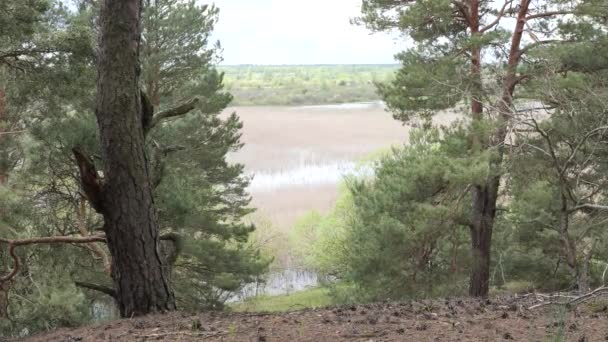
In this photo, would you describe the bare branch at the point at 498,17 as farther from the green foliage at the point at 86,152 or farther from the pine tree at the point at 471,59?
the green foliage at the point at 86,152

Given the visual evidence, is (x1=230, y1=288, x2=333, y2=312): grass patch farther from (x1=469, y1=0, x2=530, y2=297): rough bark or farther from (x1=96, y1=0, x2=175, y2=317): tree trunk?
(x1=96, y1=0, x2=175, y2=317): tree trunk

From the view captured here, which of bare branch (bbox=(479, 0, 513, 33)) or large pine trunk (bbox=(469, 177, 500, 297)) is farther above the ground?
bare branch (bbox=(479, 0, 513, 33))

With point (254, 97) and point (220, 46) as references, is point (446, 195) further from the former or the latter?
point (254, 97)

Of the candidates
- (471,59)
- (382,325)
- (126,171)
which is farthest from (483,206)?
(126,171)

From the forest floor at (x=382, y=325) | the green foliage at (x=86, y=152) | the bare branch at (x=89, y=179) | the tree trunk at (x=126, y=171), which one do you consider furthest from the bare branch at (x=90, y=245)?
the forest floor at (x=382, y=325)

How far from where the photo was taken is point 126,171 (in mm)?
4059

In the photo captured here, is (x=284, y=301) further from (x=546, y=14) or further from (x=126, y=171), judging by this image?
(x=126, y=171)

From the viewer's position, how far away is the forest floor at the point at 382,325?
303cm

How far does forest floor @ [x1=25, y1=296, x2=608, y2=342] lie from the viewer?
303 centimetres

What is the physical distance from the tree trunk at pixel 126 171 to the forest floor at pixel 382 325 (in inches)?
16.2

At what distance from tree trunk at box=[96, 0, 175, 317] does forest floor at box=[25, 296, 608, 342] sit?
411 mm

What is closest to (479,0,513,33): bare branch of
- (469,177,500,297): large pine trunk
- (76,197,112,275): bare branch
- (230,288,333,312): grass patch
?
(469,177,500,297): large pine trunk

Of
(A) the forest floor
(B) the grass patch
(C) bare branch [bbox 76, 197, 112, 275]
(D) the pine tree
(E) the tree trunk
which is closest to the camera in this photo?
(A) the forest floor

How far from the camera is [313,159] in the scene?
35.7 m
